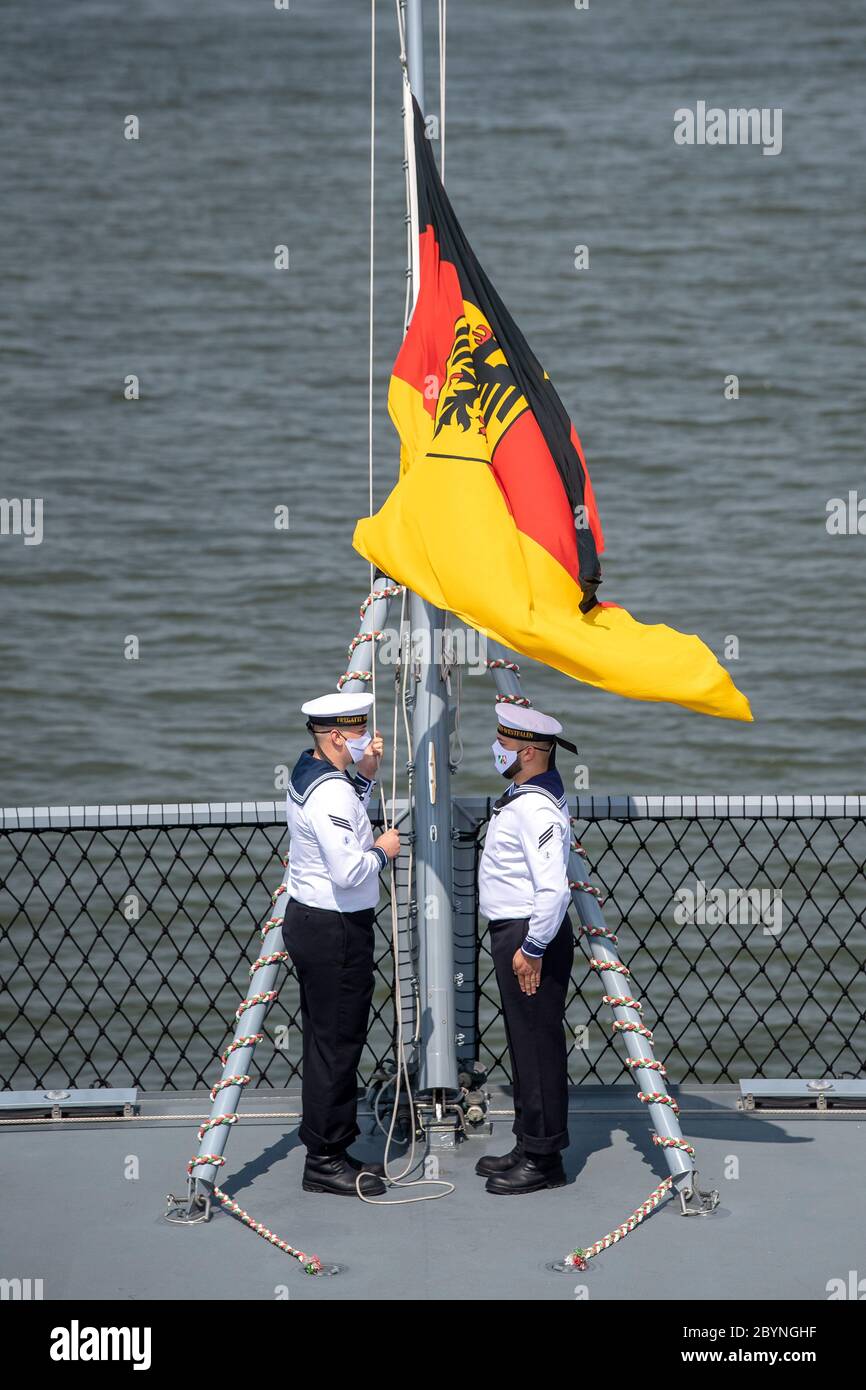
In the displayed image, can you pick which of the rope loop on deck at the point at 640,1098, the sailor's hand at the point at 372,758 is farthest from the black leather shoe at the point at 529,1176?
the sailor's hand at the point at 372,758

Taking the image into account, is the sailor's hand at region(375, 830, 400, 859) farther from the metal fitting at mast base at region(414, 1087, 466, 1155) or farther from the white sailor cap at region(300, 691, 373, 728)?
the metal fitting at mast base at region(414, 1087, 466, 1155)

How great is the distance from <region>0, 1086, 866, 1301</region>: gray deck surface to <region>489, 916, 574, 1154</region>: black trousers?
0.83 feet

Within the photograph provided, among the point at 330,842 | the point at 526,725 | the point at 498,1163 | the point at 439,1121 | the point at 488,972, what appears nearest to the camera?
the point at 330,842

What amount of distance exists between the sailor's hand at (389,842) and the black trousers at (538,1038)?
17.6 inches

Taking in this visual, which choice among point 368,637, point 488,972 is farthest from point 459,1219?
point 488,972

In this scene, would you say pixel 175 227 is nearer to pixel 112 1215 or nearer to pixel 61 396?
pixel 61 396

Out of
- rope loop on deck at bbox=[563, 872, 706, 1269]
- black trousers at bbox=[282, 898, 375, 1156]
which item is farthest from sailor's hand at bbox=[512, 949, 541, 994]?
black trousers at bbox=[282, 898, 375, 1156]

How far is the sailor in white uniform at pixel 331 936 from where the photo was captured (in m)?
6.61

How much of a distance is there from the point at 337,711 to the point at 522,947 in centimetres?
103

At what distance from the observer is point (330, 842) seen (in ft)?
21.3

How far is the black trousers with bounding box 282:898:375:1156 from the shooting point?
664 centimetres

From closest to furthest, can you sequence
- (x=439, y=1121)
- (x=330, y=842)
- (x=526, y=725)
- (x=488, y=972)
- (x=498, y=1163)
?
(x=330, y=842) < (x=526, y=725) < (x=498, y=1163) < (x=439, y=1121) < (x=488, y=972)

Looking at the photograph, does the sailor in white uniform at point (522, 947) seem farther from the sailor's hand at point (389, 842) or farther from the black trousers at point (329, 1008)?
the black trousers at point (329, 1008)

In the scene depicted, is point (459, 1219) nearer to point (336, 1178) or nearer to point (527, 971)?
point (336, 1178)
